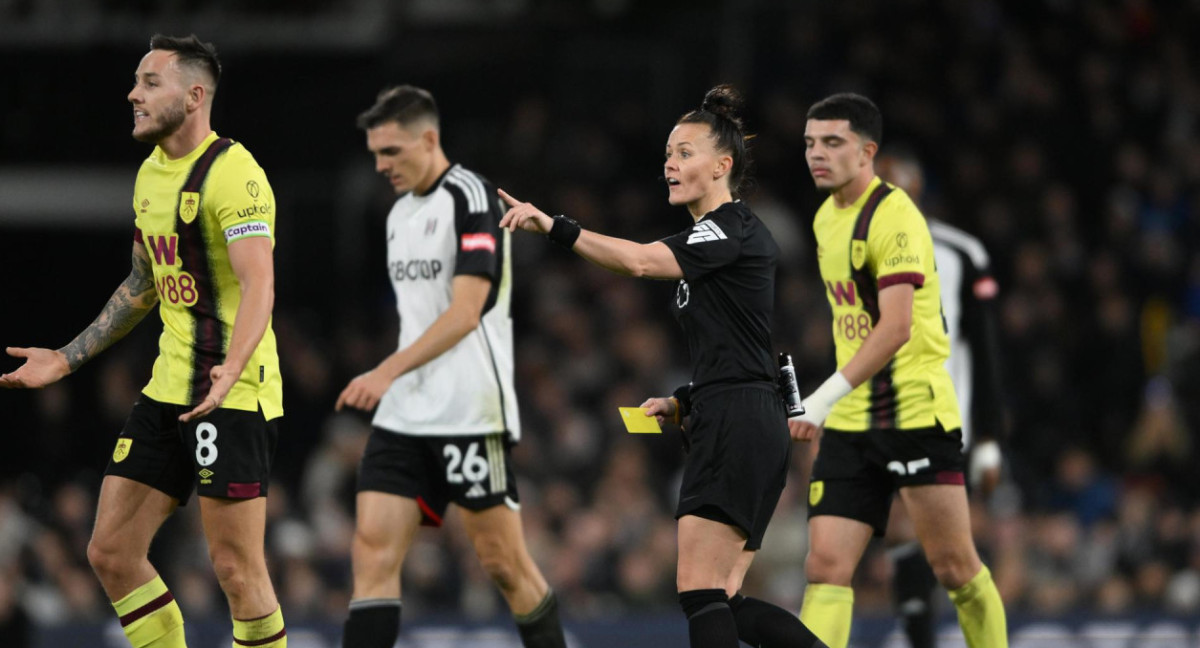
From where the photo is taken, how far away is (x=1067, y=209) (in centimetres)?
1446

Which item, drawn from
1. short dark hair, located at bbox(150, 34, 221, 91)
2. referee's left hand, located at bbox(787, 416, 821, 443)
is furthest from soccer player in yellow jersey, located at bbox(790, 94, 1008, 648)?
short dark hair, located at bbox(150, 34, 221, 91)

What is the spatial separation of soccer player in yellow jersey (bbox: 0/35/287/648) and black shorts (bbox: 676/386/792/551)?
1612 millimetres

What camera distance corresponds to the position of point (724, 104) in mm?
6324

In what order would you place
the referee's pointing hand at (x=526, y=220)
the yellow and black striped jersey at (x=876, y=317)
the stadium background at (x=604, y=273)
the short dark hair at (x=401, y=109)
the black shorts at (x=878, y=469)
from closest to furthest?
the referee's pointing hand at (x=526, y=220) → the yellow and black striped jersey at (x=876, y=317) → the black shorts at (x=878, y=469) → the short dark hair at (x=401, y=109) → the stadium background at (x=604, y=273)

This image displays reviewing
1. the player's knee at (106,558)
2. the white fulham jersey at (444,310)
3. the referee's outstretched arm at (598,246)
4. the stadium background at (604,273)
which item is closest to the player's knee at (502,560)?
the white fulham jersey at (444,310)

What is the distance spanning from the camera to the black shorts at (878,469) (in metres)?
7.07

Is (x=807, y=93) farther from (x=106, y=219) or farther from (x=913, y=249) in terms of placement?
(x=913, y=249)

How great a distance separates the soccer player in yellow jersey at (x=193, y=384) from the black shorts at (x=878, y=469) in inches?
93.3

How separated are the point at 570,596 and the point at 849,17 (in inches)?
302

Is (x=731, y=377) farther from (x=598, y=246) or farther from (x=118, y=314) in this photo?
(x=118, y=314)

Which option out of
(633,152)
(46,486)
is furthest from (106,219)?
(633,152)

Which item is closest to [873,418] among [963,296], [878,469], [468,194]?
[878,469]

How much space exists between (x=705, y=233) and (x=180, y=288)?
1.96m

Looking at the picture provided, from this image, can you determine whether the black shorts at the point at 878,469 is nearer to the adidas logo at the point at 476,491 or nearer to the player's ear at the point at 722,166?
the adidas logo at the point at 476,491
